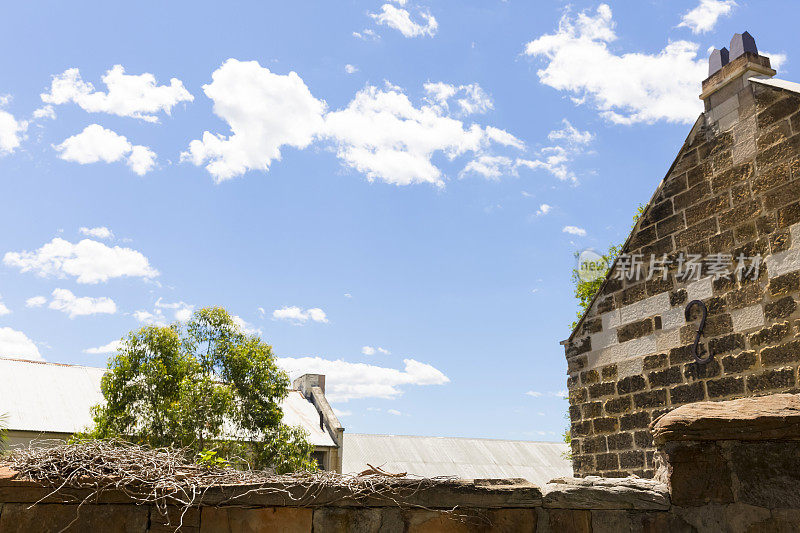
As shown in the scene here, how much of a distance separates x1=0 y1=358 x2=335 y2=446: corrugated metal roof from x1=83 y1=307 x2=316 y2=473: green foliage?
372 centimetres

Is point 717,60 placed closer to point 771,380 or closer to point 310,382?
point 771,380

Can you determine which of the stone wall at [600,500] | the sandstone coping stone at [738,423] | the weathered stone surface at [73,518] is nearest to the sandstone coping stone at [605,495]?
the stone wall at [600,500]

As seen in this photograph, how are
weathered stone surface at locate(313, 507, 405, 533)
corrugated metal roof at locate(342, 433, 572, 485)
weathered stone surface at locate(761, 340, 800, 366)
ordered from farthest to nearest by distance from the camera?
corrugated metal roof at locate(342, 433, 572, 485)
weathered stone surface at locate(761, 340, 800, 366)
weathered stone surface at locate(313, 507, 405, 533)

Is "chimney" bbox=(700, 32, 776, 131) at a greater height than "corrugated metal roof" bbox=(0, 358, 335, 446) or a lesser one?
greater

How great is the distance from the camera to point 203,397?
1609 centimetres

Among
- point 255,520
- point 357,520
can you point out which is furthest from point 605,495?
point 255,520

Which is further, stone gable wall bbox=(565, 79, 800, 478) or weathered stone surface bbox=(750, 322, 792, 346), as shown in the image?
stone gable wall bbox=(565, 79, 800, 478)

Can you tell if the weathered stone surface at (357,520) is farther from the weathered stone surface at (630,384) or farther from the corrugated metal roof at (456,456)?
the corrugated metal roof at (456,456)

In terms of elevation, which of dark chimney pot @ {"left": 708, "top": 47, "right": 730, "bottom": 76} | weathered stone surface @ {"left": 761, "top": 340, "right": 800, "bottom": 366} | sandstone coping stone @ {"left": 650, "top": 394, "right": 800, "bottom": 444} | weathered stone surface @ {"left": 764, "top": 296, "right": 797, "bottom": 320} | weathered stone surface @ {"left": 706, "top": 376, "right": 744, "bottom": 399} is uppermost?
dark chimney pot @ {"left": 708, "top": 47, "right": 730, "bottom": 76}

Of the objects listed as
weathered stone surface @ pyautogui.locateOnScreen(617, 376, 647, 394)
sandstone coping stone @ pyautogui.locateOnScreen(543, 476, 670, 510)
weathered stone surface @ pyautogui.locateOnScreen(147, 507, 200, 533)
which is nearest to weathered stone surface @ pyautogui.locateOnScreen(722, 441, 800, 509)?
sandstone coping stone @ pyautogui.locateOnScreen(543, 476, 670, 510)

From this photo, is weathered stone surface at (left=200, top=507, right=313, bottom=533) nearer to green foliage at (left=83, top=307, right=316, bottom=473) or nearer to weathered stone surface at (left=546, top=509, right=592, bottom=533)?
weathered stone surface at (left=546, top=509, right=592, bottom=533)

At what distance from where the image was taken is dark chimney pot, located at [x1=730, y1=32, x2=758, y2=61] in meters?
6.66

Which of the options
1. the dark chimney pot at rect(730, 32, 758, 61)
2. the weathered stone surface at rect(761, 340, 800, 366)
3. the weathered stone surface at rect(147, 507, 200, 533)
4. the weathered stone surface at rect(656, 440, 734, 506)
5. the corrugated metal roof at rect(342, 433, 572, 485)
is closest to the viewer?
the weathered stone surface at rect(147, 507, 200, 533)

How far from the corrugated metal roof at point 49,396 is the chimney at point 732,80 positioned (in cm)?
1698
